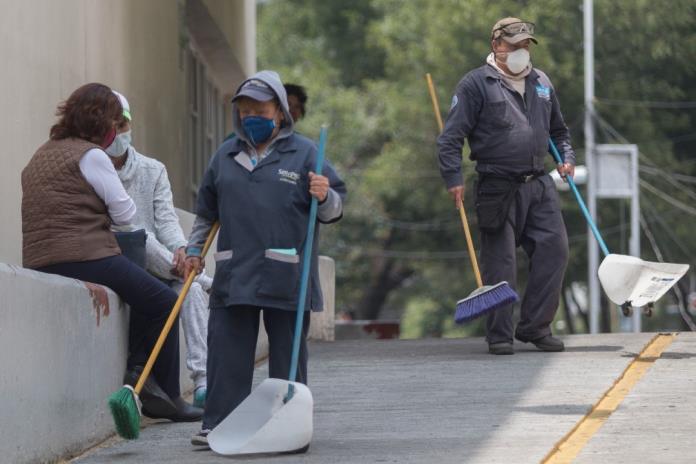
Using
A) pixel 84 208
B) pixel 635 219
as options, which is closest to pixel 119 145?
pixel 84 208

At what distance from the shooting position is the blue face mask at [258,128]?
718cm

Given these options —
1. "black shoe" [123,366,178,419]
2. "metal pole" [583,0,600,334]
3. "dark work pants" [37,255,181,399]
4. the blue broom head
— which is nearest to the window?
the blue broom head

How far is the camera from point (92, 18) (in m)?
10.6

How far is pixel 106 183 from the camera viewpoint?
7.95m

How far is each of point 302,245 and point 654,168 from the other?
1145 inches

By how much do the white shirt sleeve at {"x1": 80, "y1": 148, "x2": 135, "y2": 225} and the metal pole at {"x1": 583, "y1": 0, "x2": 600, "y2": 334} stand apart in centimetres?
2542

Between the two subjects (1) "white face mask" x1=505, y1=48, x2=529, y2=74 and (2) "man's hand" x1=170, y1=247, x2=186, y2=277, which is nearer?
(2) "man's hand" x1=170, y1=247, x2=186, y2=277

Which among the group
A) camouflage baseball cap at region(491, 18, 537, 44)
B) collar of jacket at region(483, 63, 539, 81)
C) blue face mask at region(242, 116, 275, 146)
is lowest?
blue face mask at region(242, 116, 275, 146)

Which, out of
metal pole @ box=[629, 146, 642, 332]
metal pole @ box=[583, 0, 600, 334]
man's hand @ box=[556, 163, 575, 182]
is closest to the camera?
man's hand @ box=[556, 163, 575, 182]

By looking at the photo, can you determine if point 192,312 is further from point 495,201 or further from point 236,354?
point 495,201

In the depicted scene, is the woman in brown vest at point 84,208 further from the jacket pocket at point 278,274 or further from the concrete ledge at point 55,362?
the jacket pocket at point 278,274

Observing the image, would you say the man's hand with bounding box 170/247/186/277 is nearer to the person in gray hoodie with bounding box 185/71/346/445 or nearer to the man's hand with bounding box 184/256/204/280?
the man's hand with bounding box 184/256/204/280

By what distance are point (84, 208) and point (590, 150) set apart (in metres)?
27.5

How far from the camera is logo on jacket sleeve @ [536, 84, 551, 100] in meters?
10.7
